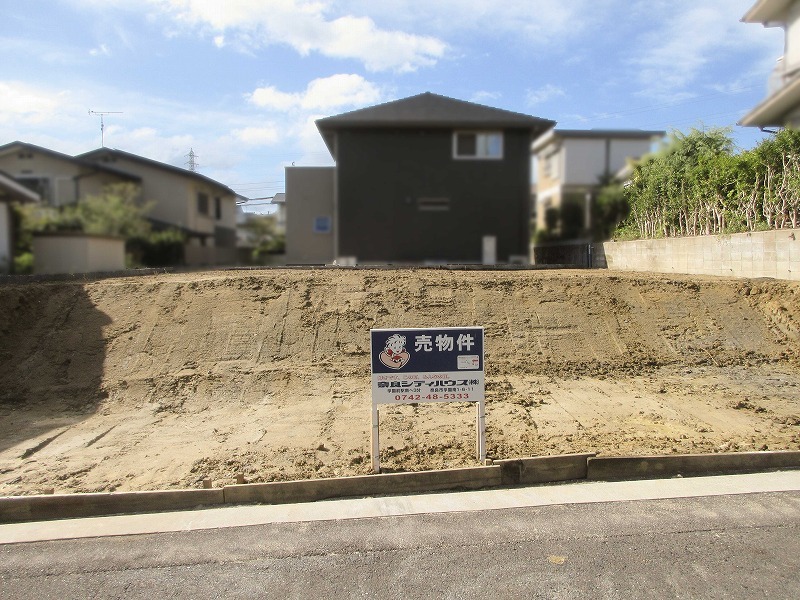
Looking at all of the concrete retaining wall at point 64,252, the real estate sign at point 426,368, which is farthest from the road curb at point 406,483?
the concrete retaining wall at point 64,252

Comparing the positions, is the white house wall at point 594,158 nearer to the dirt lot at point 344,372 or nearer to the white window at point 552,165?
the white window at point 552,165

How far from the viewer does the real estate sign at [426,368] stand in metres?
4.30

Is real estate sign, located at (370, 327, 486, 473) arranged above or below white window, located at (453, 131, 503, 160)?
below

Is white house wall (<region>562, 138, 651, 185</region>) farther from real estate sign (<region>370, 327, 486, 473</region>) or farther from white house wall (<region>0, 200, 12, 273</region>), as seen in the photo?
white house wall (<region>0, 200, 12, 273</region>)

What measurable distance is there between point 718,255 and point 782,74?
859 cm

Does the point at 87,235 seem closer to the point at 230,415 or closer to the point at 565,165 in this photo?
the point at 230,415

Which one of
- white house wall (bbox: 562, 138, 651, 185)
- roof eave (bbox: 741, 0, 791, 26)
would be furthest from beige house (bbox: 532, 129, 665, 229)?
roof eave (bbox: 741, 0, 791, 26)

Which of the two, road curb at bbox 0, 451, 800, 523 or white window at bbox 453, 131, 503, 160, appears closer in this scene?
road curb at bbox 0, 451, 800, 523

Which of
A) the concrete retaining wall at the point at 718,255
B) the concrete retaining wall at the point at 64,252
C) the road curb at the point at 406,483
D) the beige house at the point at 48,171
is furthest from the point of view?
the beige house at the point at 48,171

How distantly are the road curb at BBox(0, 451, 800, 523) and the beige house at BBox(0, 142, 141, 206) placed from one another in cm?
1577

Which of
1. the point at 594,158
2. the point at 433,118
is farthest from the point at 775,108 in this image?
the point at 594,158

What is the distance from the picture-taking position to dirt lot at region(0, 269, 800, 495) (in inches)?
188

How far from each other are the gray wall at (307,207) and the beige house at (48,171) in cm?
635

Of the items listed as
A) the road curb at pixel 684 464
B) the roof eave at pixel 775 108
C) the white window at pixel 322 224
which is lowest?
the road curb at pixel 684 464
